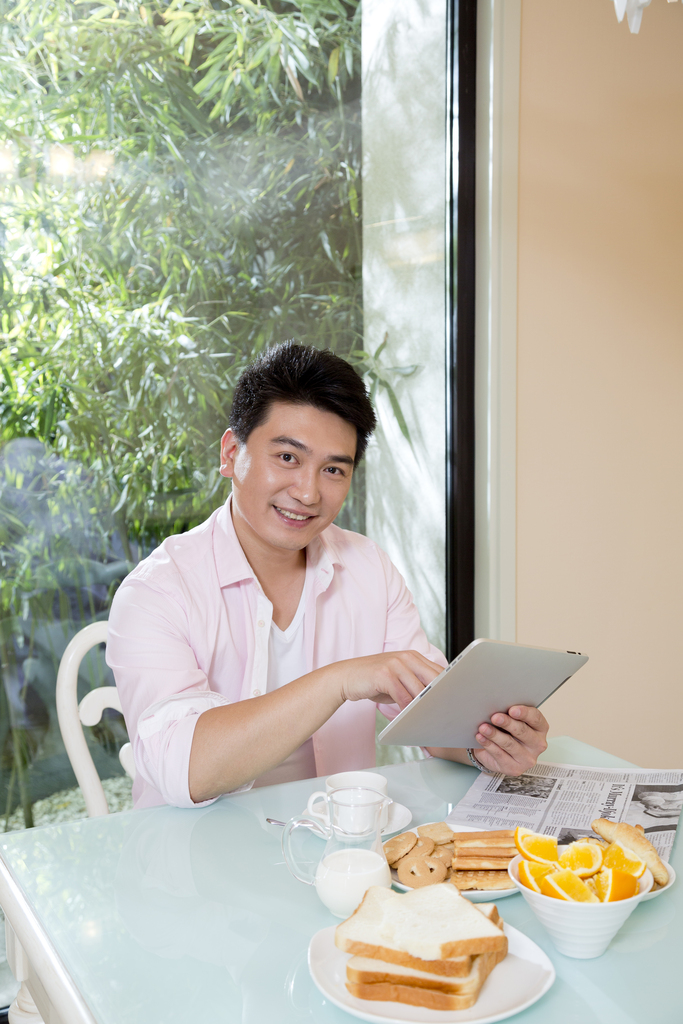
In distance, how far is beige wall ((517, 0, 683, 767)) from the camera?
2.40 meters

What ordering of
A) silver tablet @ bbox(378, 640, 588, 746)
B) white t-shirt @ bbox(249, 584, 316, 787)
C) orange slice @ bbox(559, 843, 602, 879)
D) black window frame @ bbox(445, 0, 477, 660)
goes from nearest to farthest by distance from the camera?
orange slice @ bbox(559, 843, 602, 879) → silver tablet @ bbox(378, 640, 588, 746) → white t-shirt @ bbox(249, 584, 316, 787) → black window frame @ bbox(445, 0, 477, 660)

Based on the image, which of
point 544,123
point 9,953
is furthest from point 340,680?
point 544,123

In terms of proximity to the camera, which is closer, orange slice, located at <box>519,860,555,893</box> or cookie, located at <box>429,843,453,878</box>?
orange slice, located at <box>519,860,555,893</box>

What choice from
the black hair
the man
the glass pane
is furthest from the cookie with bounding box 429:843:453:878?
the glass pane

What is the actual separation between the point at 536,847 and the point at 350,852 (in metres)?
0.18

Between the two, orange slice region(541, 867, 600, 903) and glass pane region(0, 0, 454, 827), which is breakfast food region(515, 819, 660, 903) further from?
glass pane region(0, 0, 454, 827)

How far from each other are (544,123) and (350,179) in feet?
1.90

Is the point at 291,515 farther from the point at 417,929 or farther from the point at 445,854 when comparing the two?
the point at 417,929

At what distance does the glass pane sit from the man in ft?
1.58

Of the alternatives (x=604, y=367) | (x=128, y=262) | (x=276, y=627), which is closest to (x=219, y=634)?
(x=276, y=627)

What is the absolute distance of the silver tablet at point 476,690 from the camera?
99 centimetres

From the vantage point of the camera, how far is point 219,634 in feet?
4.70

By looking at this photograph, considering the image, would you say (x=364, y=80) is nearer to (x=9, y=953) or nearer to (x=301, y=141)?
(x=301, y=141)

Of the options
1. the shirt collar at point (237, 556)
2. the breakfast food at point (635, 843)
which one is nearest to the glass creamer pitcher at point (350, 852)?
the breakfast food at point (635, 843)
